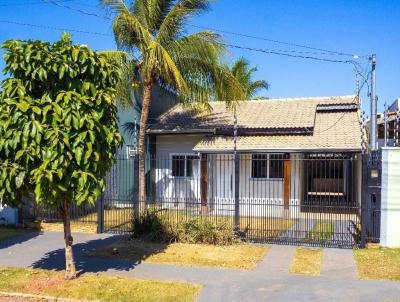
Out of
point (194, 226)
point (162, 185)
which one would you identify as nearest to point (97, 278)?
point (194, 226)

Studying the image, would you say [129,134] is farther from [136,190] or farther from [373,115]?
[373,115]

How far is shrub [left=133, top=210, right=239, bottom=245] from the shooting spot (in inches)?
→ 389

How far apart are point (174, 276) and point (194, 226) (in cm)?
283

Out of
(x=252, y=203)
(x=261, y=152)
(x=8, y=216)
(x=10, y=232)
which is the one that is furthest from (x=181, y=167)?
(x=10, y=232)

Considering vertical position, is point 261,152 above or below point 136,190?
above

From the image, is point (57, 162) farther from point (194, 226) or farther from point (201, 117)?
point (201, 117)

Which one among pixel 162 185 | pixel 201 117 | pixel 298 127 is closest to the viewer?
pixel 298 127

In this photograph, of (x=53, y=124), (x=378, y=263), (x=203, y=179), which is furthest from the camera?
(x=203, y=179)

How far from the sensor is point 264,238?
10312mm

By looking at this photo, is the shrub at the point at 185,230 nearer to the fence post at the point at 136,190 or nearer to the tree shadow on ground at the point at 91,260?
the fence post at the point at 136,190

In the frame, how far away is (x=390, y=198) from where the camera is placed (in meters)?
9.21

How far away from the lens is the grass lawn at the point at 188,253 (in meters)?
8.30

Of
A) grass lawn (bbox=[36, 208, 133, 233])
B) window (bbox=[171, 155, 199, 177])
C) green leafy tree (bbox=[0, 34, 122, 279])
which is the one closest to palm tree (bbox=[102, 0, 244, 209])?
grass lawn (bbox=[36, 208, 133, 233])

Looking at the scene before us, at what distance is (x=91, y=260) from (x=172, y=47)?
7211 millimetres
